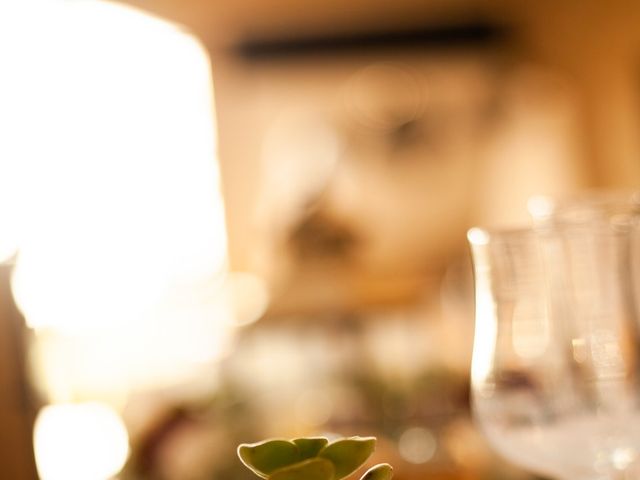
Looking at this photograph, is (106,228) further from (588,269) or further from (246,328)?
(588,269)

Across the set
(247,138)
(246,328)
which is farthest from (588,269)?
(247,138)

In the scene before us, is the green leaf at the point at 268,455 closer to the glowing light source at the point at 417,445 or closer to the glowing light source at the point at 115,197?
the glowing light source at the point at 417,445

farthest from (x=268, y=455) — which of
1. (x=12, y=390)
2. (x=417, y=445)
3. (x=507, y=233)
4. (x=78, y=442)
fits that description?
(x=78, y=442)

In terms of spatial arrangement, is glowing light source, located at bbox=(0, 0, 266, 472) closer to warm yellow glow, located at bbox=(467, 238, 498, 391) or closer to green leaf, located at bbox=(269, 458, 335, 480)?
warm yellow glow, located at bbox=(467, 238, 498, 391)

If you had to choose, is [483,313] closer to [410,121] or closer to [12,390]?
[12,390]

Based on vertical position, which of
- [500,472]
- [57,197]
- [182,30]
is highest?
[182,30]

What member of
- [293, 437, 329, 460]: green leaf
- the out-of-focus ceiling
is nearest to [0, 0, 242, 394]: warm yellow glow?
the out-of-focus ceiling
